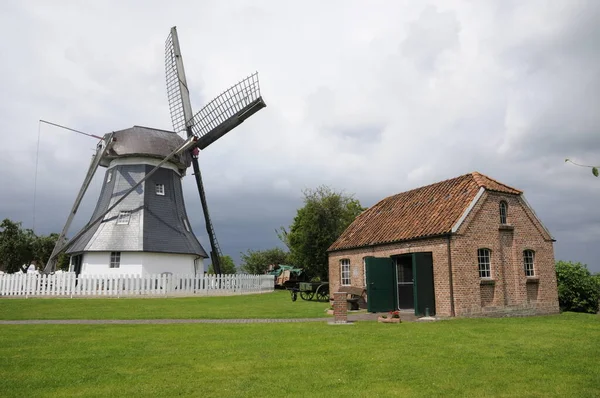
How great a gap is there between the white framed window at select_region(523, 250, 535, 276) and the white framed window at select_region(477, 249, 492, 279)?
216cm

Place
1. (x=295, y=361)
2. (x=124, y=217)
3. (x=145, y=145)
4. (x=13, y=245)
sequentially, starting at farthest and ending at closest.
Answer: (x=13, y=245) < (x=145, y=145) < (x=124, y=217) < (x=295, y=361)

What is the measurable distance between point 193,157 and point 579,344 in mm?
26394

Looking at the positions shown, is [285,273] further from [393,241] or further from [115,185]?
[393,241]

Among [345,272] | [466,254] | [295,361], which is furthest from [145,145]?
[295,361]

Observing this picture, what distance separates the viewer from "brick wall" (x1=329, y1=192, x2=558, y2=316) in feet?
51.5

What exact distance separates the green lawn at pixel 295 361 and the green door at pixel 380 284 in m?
4.76

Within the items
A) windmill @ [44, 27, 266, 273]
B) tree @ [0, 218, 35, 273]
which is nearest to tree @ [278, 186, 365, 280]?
windmill @ [44, 27, 266, 273]

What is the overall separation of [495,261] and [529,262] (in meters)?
2.30

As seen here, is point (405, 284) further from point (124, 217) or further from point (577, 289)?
point (124, 217)

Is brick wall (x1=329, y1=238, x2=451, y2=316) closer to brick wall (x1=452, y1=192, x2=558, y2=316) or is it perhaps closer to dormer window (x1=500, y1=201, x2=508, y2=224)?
brick wall (x1=452, y1=192, x2=558, y2=316)

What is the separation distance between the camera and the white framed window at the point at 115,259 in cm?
2894

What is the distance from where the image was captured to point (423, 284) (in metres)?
16.1

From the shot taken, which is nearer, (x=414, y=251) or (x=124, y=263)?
(x=414, y=251)

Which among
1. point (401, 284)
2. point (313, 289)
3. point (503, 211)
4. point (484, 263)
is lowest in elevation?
point (313, 289)
